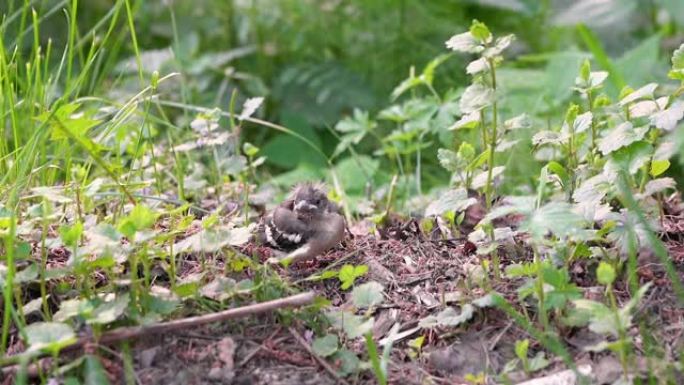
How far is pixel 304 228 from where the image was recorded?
3.04 m

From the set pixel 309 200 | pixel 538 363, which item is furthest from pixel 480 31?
pixel 538 363

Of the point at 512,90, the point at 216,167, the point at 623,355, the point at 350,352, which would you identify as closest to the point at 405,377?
the point at 350,352

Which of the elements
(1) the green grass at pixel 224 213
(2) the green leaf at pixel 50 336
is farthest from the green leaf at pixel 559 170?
(2) the green leaf at pixel 50 336

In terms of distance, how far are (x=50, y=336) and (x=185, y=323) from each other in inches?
13.8

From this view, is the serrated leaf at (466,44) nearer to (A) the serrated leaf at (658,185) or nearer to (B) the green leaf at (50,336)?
(A) the serrated leaf at (658,185)

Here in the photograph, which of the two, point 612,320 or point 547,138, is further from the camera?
point 547,138

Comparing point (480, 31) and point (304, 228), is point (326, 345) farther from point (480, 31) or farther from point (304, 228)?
point (480, 31)

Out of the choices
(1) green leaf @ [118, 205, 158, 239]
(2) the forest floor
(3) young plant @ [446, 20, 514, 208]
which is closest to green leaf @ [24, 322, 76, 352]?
(2) the forest floor

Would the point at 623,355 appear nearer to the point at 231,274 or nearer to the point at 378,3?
the point at 231,274

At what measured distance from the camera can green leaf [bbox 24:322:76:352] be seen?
2.35 m

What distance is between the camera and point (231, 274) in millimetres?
2902

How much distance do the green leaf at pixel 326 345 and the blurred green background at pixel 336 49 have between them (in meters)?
2.69

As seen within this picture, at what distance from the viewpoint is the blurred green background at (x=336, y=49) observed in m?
5.63

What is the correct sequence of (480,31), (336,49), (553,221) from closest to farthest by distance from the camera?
(553,221) < (480,31) < (336,49)
